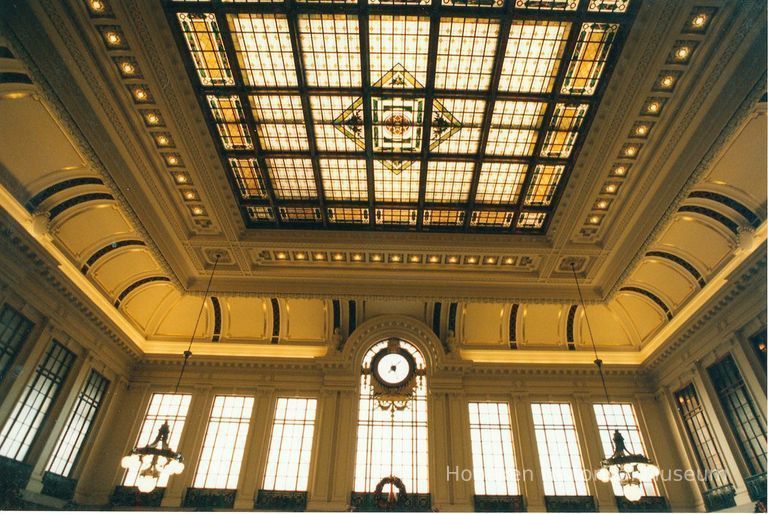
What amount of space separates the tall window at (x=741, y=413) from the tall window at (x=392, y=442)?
791 centimetres

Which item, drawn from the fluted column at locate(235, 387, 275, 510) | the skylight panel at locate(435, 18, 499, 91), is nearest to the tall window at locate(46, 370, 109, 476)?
the fluted column at locate(235, 387, 275, 510)

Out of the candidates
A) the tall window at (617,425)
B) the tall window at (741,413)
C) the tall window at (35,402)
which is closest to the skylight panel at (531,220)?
the tall window at (741,413)

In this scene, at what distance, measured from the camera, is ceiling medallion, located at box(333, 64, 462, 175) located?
28.0 feet

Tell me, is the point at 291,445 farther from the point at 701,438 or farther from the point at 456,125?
the point at 701,438

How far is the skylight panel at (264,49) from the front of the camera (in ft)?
25.2

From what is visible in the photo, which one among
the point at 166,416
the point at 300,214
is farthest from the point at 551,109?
the point at 166,416

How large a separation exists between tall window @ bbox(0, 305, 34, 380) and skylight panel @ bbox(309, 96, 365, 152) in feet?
25.6

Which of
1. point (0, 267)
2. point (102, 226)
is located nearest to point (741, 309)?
point (102, 226)

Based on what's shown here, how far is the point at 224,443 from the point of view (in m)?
13.4

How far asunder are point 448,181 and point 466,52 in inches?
122

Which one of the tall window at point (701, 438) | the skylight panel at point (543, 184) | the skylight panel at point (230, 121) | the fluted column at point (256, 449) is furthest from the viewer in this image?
the fluted column at point (256, 449)

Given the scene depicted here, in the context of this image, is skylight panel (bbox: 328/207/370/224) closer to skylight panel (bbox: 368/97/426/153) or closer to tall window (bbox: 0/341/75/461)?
skylight panel (bbox: 368/97/426/153)

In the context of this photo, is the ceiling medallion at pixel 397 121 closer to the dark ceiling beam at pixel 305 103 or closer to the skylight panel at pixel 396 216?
the dark ceiling beam at pixel 305 103

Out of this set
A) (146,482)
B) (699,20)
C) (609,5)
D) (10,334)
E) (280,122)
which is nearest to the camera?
(699,20)
